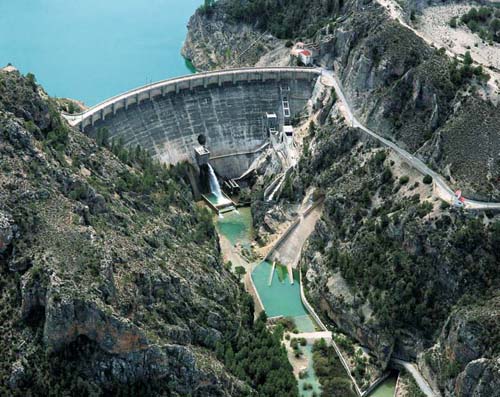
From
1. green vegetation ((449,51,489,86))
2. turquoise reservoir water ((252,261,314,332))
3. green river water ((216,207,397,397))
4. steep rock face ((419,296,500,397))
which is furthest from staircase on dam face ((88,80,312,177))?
steep rock face ((419,296,500,397))

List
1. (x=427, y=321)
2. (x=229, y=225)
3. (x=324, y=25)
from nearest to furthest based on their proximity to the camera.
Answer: (x=427, y=321)
(x=229, y=225)
(x=324, y=25)

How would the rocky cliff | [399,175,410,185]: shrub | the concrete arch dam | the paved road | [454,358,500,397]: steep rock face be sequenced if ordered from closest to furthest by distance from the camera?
[454,358,500,397]: steep rock face < the rocky cliff < the paved road < [399,175,410,185]: shrub < the concrete arch dam

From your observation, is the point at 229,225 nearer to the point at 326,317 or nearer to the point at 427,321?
the point at 326,317

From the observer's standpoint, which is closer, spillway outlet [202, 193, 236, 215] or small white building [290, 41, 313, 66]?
spillway outlet [202, 193, 236, 215]

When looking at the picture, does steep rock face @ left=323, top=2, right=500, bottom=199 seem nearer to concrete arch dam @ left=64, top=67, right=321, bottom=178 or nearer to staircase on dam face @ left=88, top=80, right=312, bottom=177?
concrete arch dam @ left=64, top=67, right=321, bottom=178

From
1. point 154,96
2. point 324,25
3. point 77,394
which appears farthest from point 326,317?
point 324,25

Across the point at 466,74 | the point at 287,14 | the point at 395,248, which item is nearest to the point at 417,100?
the point at 466,74

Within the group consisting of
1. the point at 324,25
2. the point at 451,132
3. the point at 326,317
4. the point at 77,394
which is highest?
the point at 324,25
